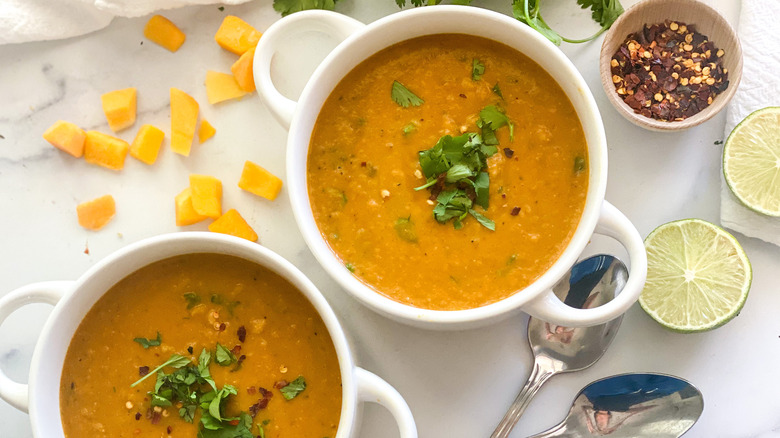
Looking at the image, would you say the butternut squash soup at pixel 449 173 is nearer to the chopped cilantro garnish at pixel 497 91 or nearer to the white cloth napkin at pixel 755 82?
the chopped cilantro garnish at pixel 497 91

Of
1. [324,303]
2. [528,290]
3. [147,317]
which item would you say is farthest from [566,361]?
[147,317]

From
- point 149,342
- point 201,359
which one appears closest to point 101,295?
point 149,342

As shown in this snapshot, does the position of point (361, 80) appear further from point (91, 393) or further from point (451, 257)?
point (91, 393)

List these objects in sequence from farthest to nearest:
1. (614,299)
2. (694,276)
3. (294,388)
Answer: (694,276) → (294,388) → (614,299)

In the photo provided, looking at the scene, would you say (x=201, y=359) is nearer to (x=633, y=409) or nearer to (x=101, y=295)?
(x=101, y=295)

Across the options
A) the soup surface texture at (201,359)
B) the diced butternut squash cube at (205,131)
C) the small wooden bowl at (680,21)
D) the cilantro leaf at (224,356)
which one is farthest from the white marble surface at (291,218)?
the cilantro leaf at (224,356)

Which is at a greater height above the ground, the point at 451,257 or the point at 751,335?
the point at 451,257

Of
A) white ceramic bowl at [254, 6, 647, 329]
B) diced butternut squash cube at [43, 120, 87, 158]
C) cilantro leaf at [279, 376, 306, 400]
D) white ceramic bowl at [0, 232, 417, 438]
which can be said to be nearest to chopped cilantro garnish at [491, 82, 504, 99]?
white ceramic bowl at [254, 6, 647, 329]
